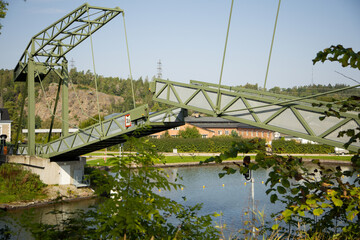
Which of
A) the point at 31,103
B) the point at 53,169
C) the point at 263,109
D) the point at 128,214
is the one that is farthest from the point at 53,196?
the point at 128,214

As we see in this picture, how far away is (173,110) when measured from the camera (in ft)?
58.6

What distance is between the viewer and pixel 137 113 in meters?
18.2

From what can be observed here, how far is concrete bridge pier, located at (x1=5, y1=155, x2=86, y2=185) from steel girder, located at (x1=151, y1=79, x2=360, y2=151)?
40.0ft

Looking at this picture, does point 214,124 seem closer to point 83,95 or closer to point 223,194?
point 223,194

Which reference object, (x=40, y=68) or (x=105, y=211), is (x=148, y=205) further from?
(x=40, y=68)

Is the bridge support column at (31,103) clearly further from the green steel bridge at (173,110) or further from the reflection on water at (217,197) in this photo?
the reflection on water at (217,197)

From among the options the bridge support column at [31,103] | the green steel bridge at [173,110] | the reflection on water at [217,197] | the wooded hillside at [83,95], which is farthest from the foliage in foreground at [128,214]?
the wooded hillside at [83,95]

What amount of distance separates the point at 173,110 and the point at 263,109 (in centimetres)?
670

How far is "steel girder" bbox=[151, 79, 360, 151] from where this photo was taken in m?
10.1

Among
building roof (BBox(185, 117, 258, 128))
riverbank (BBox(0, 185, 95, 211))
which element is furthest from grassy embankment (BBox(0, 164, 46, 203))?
building roof (BBox(185, 117, 258, 128))

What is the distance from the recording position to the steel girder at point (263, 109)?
33.0ft

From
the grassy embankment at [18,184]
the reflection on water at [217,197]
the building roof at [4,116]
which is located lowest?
the reflection on water at [217,197]

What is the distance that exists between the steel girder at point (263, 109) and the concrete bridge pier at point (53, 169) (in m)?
12.2

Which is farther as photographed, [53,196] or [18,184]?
[18,184]
